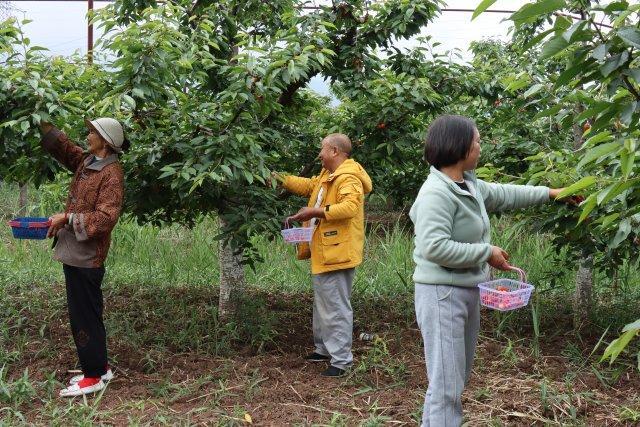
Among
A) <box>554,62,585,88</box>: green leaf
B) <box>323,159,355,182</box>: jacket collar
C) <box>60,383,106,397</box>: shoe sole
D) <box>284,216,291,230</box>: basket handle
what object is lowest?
<box>60,383,106,397</box>: shoe sole

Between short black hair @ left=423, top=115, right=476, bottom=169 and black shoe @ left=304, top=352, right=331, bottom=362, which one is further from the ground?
short black hair @ left=423, top=115, right=476, bottom=169

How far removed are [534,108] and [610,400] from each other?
1.93 metres

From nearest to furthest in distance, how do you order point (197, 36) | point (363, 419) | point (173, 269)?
point (363, 419), point (197, 36), point (173, 269)

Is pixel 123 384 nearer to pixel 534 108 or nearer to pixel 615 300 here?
pixel 534 108

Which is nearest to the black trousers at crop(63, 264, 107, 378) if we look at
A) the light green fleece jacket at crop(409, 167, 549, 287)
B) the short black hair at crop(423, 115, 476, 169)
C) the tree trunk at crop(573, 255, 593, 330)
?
Answer: the light green fleece jacket at crop(409, 167, 549, 287)

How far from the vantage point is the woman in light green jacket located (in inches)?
109

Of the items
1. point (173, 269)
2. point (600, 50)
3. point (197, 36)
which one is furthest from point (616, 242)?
point (173, 269)

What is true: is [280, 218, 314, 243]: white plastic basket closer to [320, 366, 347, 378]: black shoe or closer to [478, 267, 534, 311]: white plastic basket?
[320, 366, 347, 378]: black shoe

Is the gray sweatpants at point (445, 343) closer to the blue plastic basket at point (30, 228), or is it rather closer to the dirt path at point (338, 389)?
the dirt path at point (338, 389)

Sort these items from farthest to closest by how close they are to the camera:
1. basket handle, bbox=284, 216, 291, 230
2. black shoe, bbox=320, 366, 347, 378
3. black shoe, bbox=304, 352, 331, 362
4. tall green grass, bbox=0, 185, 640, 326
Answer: tall green grass, bbox=0, 185, 640, 326
black shoe, bbox=304, 352, 331, 362
black shoe, bbox=320, 366, 347, 378
basket handle, bbox=284, 216, 291, 230

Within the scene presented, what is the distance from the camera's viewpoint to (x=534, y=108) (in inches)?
191

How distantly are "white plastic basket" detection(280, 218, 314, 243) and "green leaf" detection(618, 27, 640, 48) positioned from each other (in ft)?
8.07

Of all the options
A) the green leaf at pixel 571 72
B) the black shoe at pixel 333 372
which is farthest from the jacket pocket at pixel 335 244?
the green leaf at pixel 571 72

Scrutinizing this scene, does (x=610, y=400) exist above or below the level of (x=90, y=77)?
below
